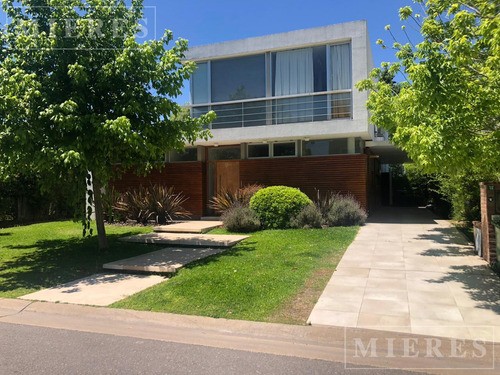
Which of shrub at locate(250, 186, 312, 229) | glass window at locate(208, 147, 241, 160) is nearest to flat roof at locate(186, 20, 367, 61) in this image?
glass window at locate(208, 147, 241, 160)

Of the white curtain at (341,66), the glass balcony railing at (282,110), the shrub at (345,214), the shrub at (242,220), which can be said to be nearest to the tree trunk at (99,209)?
the shrub at (242,220)

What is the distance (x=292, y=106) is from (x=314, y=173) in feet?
8.72

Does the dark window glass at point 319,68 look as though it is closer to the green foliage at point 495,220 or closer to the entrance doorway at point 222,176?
the entrance doorway at point 222,176

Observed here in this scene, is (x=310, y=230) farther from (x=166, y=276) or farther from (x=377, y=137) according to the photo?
(x=377, y=137)

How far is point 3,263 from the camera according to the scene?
875 centimetres

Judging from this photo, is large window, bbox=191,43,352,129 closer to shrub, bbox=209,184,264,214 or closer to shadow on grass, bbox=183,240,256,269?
shrub, bbox=209,184,264,214

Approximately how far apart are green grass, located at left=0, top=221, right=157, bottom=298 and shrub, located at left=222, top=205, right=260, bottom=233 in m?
2.89

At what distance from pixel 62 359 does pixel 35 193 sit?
14.4 m

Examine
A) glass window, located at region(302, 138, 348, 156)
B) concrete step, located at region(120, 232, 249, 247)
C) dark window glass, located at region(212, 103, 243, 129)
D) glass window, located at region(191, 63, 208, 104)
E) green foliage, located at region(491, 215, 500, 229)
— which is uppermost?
glass window, located at region(191, 63, 208, 104)

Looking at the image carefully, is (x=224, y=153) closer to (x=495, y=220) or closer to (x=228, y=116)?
(x=228, y=116)

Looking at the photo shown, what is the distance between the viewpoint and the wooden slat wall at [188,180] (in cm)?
1619

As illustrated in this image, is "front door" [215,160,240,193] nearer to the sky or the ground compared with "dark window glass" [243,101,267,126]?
nearer to the ground

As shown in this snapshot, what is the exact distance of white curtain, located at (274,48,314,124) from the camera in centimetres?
1379

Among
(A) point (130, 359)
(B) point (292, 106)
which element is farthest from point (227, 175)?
(A) point (130, 359)
